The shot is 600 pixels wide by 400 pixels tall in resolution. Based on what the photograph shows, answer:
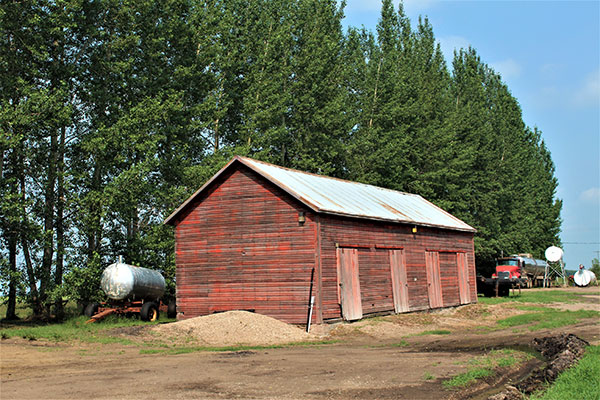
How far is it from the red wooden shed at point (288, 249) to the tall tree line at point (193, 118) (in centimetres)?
652

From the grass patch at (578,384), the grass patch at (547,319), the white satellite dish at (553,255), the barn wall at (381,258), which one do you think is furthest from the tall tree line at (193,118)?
the grass patch at (578,384)

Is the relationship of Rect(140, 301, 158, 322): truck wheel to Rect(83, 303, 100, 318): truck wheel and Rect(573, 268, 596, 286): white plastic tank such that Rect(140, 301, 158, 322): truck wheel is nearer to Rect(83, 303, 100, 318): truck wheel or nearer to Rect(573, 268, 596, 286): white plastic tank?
Rect(83, 303, 100, 318): truck wheel

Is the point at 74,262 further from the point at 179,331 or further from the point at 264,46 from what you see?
the point at 264,46

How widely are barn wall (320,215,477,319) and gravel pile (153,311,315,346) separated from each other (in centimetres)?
198

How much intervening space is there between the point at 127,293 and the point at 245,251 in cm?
598

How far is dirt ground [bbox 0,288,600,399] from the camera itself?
439 inches

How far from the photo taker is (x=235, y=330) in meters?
20.8

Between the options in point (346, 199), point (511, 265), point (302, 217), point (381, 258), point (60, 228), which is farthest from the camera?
point (511, 265)

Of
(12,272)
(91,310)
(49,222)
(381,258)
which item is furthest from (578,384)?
(49,222)

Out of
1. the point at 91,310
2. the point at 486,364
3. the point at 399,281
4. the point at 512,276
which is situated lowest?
the point at 486,364

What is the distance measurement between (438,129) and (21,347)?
44.1 m

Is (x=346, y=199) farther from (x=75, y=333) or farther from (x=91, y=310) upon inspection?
(x=75, y=333)

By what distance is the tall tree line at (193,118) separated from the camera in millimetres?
28609

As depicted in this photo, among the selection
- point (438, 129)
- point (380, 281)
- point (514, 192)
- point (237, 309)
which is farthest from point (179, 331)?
point (514, 192)
